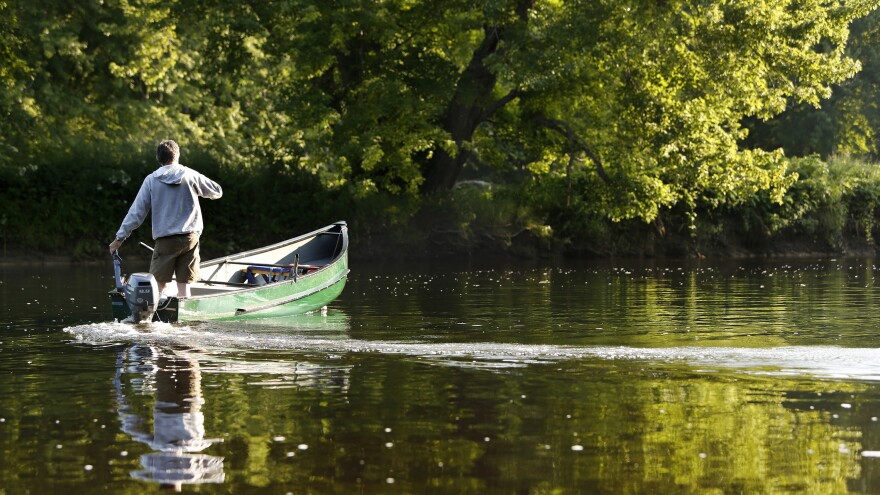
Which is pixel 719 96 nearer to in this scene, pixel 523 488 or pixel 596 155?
pixel 596 155

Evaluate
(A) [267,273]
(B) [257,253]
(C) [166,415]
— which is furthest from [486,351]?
(B) [257,253]

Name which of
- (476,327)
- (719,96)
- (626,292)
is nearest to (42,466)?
(476,327)

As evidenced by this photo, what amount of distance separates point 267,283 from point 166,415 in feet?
32.1

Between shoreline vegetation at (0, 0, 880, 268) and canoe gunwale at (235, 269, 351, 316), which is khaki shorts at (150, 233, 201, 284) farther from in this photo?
shoreline vegetation at (0, 0, 880, 268)

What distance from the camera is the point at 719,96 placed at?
31859 millimetres

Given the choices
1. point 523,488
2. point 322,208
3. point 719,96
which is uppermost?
point 719,96

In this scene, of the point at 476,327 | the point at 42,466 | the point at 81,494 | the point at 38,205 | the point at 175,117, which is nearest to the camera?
the point at 81,494

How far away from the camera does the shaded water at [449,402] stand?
7957 millimetres

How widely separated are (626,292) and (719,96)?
9.17 meters

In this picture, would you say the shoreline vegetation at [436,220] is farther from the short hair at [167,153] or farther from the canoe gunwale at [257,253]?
the short hair at [167,153]

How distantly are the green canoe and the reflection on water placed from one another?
7.35 ft

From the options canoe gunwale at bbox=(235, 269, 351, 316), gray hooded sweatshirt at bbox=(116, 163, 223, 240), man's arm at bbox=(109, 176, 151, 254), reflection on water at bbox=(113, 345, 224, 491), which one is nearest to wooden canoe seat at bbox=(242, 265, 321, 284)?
canoe gunwale at bbox=(235, 269, 351, 316)

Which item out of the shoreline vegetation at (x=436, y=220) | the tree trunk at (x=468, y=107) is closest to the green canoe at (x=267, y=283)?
the tree trunk at (x=468, y=107)

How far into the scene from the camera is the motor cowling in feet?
51.1
